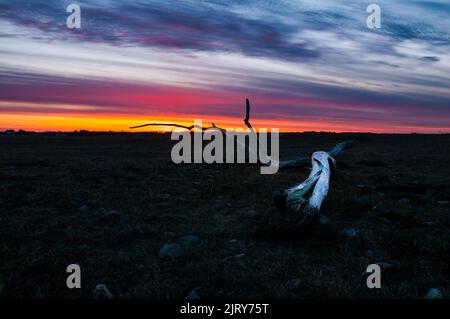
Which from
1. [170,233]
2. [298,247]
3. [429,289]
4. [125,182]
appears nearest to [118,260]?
[170,233]

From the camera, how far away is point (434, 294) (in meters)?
4.40

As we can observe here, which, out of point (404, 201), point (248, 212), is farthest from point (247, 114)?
point (404, 201)

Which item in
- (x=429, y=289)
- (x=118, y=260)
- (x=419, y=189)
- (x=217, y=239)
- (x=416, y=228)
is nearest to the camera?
(x=429, y=289)

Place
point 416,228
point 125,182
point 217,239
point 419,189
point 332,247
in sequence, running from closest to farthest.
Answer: point 332,247, point 217,239, point 416,228, point 419,189, point 125,182

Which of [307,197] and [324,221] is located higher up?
[307,197]

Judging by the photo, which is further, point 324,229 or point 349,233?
point 324,229

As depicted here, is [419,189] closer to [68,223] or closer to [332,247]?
[332,247]

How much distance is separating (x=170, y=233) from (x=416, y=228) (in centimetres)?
464

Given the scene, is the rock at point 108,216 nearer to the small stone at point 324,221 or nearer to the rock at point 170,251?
the rock at point 170,251

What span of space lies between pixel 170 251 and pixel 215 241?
0.97 meters

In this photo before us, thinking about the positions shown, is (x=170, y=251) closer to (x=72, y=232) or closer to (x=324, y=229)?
(x=72, y=232)

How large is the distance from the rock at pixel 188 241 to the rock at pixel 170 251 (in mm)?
293

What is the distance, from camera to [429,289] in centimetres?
462
